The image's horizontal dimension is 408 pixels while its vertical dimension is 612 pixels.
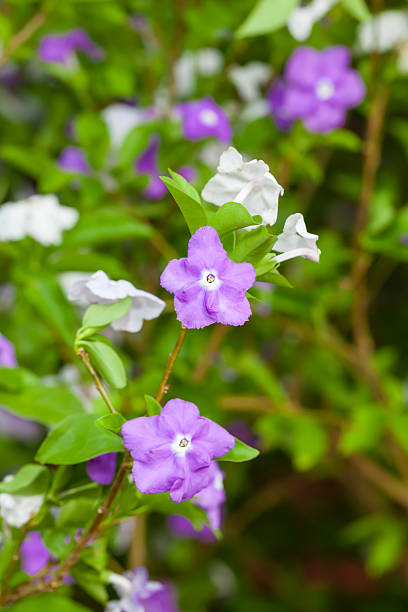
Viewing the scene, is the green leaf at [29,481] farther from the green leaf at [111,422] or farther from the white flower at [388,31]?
the white flower at [388,31]

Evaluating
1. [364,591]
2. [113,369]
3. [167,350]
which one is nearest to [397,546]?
[167,350]

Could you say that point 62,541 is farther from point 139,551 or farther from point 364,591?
point 364,591

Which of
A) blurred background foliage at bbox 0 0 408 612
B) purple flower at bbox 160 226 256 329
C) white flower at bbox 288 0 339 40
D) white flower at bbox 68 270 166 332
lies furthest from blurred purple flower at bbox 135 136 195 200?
purple flower at bbox 160 226 256 329

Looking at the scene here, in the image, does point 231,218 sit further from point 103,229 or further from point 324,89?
point 324,89

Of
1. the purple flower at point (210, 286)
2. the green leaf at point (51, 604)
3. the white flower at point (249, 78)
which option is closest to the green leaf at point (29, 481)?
the purple flower at point (210, 286)

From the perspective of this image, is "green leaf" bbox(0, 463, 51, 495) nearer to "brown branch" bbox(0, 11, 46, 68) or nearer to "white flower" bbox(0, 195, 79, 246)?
"white flower" bbox(0, 195, 79, 246)
